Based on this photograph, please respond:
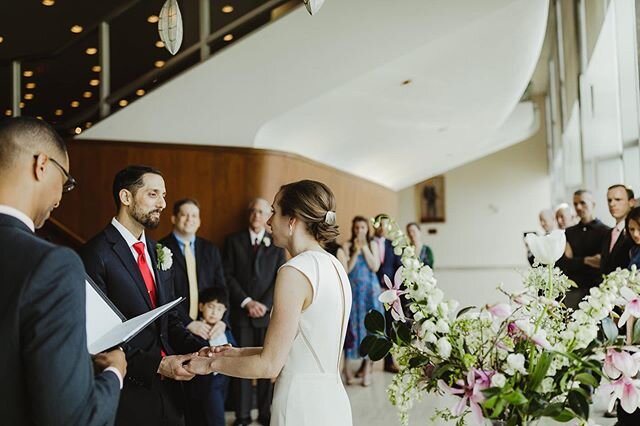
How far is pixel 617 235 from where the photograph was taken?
620 cm

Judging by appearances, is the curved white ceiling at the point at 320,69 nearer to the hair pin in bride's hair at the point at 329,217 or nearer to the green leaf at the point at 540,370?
the hair pin in bride's hair at the point at 329,217

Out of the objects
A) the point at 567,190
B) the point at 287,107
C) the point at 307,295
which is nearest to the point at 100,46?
the point at 287,107

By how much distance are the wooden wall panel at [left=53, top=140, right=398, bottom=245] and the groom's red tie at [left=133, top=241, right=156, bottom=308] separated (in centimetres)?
426

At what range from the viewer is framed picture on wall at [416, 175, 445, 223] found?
2336 cm

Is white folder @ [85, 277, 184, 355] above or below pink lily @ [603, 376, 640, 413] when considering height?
above

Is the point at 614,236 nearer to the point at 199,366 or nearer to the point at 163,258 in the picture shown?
the point at 163,258

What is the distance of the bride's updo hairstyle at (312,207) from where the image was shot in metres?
2.68

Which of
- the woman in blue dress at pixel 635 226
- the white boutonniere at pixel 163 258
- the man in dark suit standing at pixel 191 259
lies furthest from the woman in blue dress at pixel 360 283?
the white boutonniere at pixel 163 258

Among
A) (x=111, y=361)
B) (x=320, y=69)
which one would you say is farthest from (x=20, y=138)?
(x=320, y=69)

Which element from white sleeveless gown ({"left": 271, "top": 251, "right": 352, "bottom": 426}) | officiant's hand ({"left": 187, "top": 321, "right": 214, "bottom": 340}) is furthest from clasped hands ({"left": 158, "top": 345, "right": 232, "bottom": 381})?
officiant's hand ({"left": 187, "top": 321, "right": 214, "bottom": 340})

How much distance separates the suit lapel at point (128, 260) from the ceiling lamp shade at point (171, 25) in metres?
2.10

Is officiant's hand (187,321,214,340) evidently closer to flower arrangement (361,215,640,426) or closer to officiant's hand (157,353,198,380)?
officiant's hand (157,353,198,380)

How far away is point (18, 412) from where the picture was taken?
1745 millimetres

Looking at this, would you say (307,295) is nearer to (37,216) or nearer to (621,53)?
(37,216)
